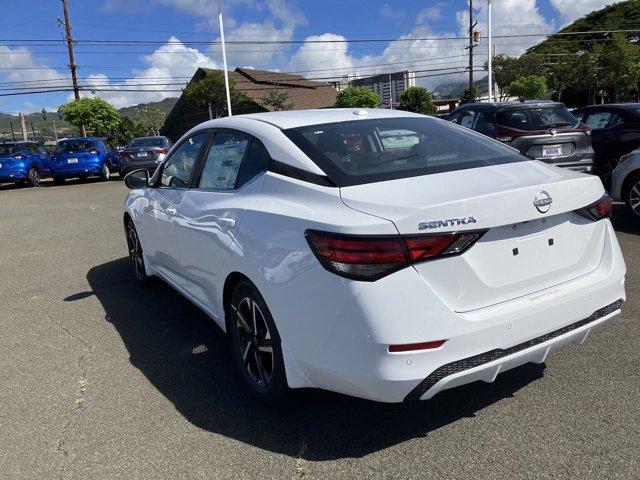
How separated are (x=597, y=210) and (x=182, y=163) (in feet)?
9.85

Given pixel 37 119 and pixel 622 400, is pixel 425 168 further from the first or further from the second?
pixel 37 119

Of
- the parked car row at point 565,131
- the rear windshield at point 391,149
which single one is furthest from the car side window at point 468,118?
the rear windshield at point 391,149

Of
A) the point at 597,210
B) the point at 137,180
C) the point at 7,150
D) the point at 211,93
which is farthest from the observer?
the point at 211,93

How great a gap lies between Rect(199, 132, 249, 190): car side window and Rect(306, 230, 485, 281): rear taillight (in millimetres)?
1291

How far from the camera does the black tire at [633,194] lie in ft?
24.6

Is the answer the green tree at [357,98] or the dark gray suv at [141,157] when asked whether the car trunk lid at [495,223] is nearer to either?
the dark gray suv at [141,157]

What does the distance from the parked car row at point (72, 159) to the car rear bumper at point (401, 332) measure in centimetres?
1717

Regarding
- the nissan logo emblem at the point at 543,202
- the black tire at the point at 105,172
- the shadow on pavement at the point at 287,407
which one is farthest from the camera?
the black tire at the point at 105,172

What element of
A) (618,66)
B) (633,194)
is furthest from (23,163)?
(618,66)

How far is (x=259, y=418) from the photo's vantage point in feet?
10.4

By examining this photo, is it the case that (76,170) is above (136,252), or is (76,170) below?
above

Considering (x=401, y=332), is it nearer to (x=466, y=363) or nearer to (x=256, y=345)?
(x=466, y=363)

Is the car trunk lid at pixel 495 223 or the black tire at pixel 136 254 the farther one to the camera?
the black tire at pixel 136 254

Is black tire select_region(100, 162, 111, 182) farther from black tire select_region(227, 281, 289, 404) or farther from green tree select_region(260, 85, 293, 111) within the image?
green tree select_region(260, 85, 293, 111)
